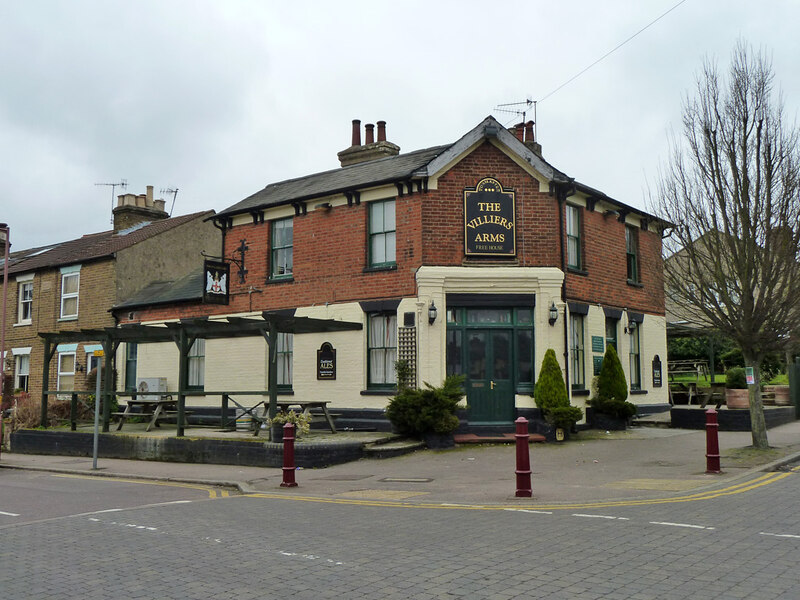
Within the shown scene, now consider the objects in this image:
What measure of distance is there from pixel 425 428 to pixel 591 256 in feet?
22.8

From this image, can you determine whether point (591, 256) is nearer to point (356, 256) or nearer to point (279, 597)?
point (356, 256)

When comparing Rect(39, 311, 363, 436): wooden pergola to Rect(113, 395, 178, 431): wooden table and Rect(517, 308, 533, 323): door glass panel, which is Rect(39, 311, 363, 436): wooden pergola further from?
Rect(517, 308, 533, 323): door glass panel

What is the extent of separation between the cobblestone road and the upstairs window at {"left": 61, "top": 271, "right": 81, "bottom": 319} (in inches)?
742

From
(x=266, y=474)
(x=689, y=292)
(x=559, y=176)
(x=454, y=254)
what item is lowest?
(x=266, y=474)

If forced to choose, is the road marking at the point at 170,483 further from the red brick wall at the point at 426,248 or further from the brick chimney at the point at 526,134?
the brick chimney at the point at 526,134

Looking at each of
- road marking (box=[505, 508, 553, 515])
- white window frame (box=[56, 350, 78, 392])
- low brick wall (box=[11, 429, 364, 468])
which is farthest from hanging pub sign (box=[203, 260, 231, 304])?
road marking (box=[505, 508, 553, 515])

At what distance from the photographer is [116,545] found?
775 centimetres

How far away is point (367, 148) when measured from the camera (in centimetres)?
2345

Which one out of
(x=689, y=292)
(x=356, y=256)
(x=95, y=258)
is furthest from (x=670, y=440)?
(x=95, y=258)

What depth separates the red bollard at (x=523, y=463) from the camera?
1040cm

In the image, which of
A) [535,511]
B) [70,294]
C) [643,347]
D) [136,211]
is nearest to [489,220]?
[643,347]

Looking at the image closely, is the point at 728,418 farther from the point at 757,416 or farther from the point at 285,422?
the point at 285,422

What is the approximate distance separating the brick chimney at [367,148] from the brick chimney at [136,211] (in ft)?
38.9

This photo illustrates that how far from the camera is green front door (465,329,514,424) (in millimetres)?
18094
